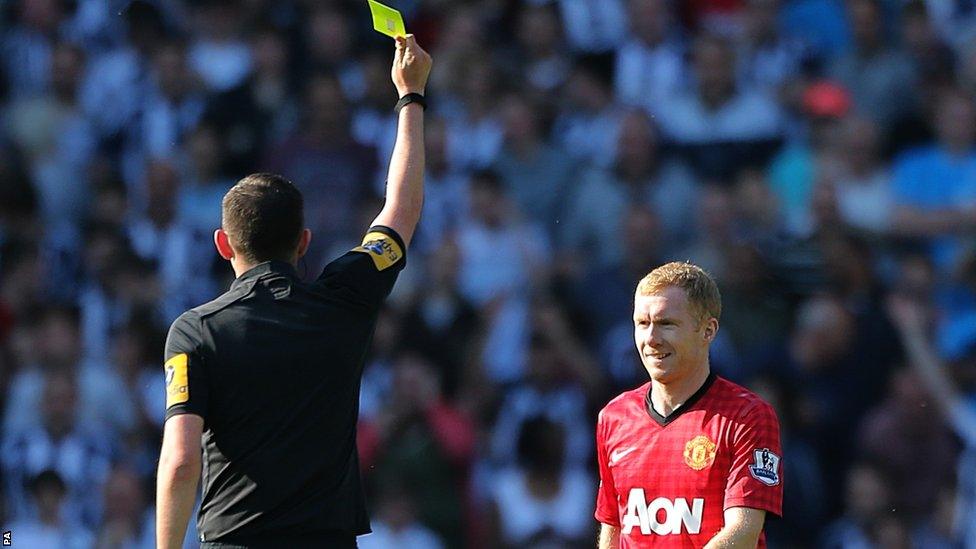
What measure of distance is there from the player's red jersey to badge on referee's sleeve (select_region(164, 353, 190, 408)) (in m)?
1.34

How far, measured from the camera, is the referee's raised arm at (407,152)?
4672 mm

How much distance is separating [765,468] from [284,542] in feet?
4.52

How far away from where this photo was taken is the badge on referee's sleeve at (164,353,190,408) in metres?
4.13

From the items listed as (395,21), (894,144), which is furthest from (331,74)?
(395,21)

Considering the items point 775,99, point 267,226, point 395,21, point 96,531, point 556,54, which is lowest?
point 96,531

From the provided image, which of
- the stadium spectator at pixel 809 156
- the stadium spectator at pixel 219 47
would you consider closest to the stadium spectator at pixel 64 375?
the stadium spectator at pixel 219 47

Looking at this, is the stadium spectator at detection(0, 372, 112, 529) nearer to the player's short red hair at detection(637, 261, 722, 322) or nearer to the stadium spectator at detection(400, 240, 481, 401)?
the stadium spectator at detection(400, 240, 481, 401)

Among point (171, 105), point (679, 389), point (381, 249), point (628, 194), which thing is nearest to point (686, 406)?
point (679, 389)

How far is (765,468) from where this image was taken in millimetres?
4406

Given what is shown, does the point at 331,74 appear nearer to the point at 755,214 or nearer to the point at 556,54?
the point at 556,54

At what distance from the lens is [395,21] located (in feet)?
15.8

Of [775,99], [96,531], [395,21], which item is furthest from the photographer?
[775,99]

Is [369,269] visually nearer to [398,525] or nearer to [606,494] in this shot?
[606,494]

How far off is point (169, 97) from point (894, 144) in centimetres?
562
